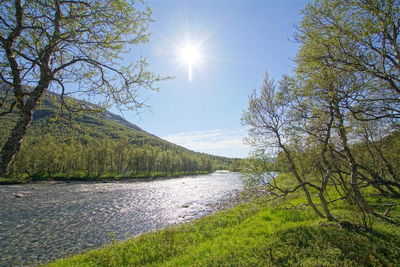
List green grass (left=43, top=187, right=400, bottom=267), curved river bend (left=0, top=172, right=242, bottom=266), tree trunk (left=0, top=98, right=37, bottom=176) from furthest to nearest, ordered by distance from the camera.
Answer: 1. curved river bend (left=0, top=172, right=242, bottom=266)
2. green grass (left=43, top=187, right=400, bottom=267)
3. tree trunk (left=0, top=98, right=37, bottom=176)

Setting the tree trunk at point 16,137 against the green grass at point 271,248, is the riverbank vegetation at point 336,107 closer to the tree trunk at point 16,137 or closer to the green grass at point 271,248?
the green grass at point 271,248

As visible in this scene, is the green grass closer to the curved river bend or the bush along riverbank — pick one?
the bush along riverbank

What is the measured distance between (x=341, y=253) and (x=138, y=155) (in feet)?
326

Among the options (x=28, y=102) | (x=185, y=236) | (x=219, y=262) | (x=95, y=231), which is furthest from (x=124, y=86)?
(x=95, y=231)

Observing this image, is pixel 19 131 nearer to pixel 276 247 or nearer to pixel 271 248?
pixel 271 248

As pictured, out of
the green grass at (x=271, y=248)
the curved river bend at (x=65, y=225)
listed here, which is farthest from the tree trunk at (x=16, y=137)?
the curved river bend at (x=65, y=225)

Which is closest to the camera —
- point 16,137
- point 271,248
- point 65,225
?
point 16,137

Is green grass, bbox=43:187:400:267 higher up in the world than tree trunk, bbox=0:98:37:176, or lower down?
lower down

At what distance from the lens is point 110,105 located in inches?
208

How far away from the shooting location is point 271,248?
8164 mm

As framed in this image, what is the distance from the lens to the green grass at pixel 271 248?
22.5ft

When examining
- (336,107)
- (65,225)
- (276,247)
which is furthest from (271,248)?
(65,225)

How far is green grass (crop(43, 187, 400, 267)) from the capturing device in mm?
6871

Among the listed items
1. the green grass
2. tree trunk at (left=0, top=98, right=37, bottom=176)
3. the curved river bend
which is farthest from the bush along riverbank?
tree trunk at (left=0, top=98, right=37, bottom=176)
